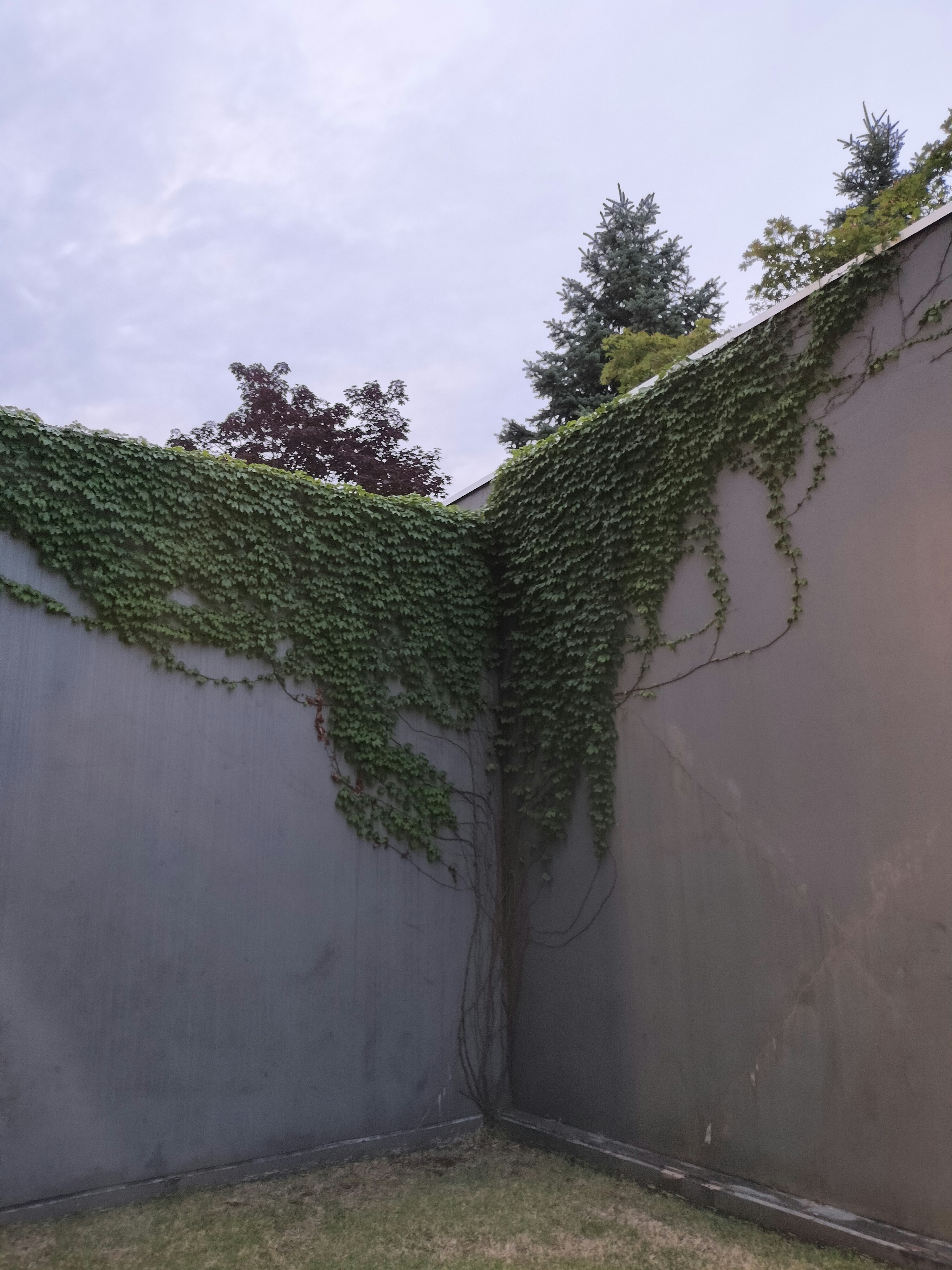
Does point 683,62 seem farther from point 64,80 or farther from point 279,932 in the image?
point 279,932

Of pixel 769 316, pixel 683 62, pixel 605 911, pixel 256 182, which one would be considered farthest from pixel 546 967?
pixel 256 182

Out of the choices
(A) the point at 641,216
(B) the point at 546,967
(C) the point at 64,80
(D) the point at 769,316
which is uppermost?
(A) the point at 641,216

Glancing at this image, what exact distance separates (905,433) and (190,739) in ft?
12.7

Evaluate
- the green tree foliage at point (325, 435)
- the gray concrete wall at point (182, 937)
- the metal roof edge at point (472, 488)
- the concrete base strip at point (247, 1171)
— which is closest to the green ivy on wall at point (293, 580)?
the gray concrete wall at point (182, 937)

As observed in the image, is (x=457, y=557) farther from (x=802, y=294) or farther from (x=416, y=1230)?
(x=416, y=1230)

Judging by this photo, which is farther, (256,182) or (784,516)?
(256,182)

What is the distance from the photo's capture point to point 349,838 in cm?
496

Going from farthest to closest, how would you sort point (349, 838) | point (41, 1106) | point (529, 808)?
point (529, 808) < point (349, 838) < point (41, 1106)

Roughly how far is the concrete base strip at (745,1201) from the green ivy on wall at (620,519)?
1598mm

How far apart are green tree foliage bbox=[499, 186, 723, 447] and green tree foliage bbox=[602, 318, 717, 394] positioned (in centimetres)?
59

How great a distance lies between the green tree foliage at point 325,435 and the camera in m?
12.1

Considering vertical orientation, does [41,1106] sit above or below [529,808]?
below

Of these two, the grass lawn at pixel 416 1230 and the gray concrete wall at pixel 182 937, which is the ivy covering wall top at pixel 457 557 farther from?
the grass lawn at pixel 416 1230

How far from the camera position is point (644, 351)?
11.1 metres
